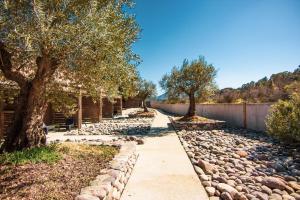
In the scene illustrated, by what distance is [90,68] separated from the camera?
6.62m

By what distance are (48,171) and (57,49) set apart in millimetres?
2510

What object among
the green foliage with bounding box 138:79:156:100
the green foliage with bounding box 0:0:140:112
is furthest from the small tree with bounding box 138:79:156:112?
the green foliage with bounding box 0:0:140:112

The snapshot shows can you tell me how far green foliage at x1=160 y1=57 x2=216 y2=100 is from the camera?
19656 millimetres

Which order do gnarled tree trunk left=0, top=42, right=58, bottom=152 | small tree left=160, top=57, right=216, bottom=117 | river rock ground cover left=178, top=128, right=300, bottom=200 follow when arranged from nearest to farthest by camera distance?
river rock ground cover left=178, top=128, right=300, bottom=200 → gnarled tree trunk left=0, top=42, right=58, bottom=152 → small tree left=160, top=57, right=216, bottom=117

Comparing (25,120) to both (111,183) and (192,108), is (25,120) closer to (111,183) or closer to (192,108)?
A: (111,183)

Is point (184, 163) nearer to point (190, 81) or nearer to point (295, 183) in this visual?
point (295, 183)

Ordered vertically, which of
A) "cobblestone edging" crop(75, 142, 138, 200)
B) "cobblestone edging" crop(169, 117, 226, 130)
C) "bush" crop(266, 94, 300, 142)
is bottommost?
"cobblestone edging" crop(75, 142, 138, 200)

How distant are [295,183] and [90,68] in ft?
17.9

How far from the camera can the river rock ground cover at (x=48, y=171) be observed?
4.57 m

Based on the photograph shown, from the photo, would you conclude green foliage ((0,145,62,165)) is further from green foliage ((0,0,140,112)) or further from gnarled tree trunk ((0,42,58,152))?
green foliage ((0,0,140,112))

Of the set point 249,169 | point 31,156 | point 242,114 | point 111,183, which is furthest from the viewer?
point 242,114

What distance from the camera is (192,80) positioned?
19891 mm

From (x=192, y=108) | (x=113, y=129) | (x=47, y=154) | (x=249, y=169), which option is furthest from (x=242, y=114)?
(x=47, y=154)

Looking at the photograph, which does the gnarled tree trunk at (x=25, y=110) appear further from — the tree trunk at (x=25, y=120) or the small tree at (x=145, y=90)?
the small tree at (x=145, y=90)
